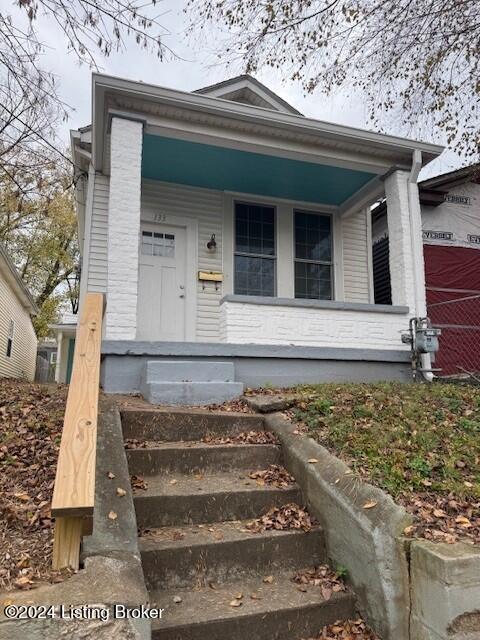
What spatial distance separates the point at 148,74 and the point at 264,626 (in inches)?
234

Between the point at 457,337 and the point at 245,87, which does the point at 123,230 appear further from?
the point at 457,337

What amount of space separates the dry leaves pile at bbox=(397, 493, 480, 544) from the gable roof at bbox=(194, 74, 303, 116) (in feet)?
23.3

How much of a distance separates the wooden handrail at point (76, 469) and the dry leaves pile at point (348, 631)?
129 centimetres

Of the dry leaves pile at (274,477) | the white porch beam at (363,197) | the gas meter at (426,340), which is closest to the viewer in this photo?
the dry leaves pile at (274,477)

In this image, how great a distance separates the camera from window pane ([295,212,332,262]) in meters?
7.95

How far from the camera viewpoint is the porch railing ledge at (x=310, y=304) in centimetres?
571

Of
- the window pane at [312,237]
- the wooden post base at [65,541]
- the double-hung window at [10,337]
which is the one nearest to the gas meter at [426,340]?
the window pane at [312,237]

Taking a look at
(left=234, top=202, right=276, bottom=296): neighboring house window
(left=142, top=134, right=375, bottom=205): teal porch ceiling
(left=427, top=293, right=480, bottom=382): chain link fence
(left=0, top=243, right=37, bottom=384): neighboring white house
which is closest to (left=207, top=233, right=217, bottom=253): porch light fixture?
(left=234, top=202, right=276, bottom=296): neighboring house window

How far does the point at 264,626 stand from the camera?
2184 mm

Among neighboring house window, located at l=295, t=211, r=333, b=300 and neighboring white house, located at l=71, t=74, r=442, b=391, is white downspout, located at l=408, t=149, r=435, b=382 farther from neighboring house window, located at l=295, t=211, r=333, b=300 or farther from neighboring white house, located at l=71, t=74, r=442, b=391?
neighboring house window, located at l=295, t=211, r=333, b=300

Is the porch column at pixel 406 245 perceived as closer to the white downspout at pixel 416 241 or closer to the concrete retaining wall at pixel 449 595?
the white downspout at pixel 416 241

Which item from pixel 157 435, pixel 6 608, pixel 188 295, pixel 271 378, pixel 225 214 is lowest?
pixel 6 608

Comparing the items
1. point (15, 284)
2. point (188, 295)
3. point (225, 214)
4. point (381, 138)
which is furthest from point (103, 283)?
point (15, 284)

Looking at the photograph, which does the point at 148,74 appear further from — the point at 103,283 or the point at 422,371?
the point at 422,371
